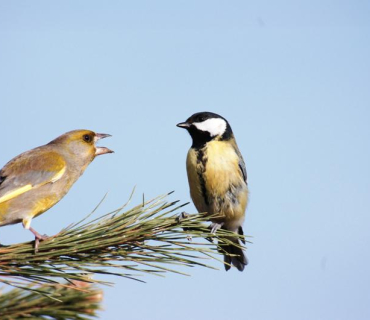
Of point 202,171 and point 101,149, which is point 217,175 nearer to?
point 202,171

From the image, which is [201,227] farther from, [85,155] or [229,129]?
[229,129]

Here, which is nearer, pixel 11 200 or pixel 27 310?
pixel 27 310

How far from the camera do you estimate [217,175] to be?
225 inches

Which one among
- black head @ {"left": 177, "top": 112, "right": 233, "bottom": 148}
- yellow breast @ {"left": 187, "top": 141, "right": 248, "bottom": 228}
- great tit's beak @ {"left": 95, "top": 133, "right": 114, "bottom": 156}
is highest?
black head @ {"left": 177, "top": 112, "right": 233, "bottom": 148}

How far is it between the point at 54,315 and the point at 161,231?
37.3 inches

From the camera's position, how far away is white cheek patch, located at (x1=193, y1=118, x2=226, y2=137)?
6.21 metres

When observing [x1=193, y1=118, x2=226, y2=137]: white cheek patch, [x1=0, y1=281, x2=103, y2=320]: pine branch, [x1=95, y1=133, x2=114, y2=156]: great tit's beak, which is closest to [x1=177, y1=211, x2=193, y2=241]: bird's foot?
[x1=0, y1=281, x2=103, y2=320]: pine branch

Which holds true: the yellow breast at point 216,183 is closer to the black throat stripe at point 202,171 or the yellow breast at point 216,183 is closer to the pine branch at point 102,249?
the black throat stripe at point 202,171

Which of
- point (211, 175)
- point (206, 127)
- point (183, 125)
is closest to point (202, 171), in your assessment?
point (211, 175)

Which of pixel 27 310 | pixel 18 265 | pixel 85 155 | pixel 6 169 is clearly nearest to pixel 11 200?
pixel 6 169

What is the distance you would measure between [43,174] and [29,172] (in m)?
0.12

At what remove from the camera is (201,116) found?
250 inches

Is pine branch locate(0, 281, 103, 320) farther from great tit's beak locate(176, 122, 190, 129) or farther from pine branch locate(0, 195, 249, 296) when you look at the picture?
great tit's beak locate(176, 122, 190, 129)

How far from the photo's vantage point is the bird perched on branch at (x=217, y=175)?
5.67m
